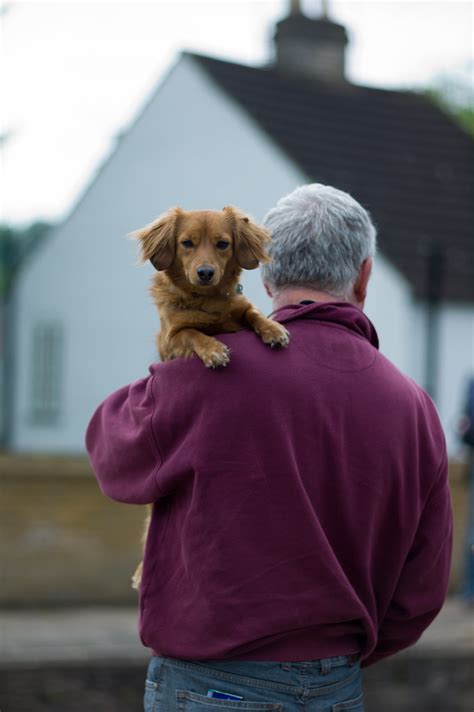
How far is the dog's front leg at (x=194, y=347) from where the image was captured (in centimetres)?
246

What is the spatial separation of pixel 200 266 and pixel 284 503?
63 centimetres

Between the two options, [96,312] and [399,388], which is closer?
[399,388]

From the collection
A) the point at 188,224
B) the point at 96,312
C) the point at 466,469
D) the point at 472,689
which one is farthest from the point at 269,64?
the point at 188,224

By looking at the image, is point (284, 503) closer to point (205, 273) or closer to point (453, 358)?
point (205, 273)

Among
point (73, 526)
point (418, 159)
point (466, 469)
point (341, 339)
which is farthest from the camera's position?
point (418, 159)

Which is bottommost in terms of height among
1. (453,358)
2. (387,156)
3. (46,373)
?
(453,358)

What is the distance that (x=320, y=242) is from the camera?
8.78 feet

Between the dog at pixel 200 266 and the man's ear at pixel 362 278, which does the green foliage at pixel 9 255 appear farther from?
the man's ear at pixel 362 278

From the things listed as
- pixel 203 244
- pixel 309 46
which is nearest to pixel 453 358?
pixel 309 46

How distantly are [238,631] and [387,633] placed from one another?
49 centimetres

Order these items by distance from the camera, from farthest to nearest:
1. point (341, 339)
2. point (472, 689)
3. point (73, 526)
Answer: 1. point (73, 526)
2. point (472, 689)
3. point (341, 339)

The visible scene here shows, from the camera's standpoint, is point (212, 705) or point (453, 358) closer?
point (212, 705)

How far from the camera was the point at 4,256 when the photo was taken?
1914 centimetres

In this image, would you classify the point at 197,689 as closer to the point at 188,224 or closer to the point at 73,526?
the point at 188,224
